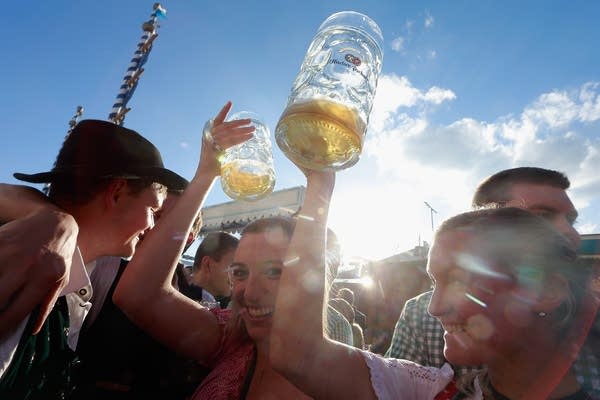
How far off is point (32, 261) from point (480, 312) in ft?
3.99

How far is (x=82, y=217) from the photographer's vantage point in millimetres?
1310

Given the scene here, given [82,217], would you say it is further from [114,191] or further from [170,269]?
[170,269]

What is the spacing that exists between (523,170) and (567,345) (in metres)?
1.03

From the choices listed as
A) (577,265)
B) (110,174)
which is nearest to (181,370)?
(110,174)

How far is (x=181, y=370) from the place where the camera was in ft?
5.81

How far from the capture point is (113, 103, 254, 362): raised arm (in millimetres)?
1582

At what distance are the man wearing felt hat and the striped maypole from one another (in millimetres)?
7414

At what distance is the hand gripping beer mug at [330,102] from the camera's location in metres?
1.10

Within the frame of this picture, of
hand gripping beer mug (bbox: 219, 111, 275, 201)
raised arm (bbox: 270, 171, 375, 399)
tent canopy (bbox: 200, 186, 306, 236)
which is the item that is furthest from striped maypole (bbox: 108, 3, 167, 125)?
raised arm (bbox: 270, 171, 375, 399)

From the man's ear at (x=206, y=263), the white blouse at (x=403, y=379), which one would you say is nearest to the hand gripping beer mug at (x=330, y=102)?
the white blouse at (x=403, y=379)

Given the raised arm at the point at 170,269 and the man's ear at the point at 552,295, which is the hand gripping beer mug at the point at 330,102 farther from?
the man's ear at the point at 552,295

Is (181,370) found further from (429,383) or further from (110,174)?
(429,383)

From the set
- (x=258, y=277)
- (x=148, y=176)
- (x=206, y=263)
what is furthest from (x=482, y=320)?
(x=206, y=263)

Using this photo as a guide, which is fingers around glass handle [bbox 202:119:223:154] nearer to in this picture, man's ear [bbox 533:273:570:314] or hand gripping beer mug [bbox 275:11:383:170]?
hand gripping beer mug [bbox 275:11:383:170]
